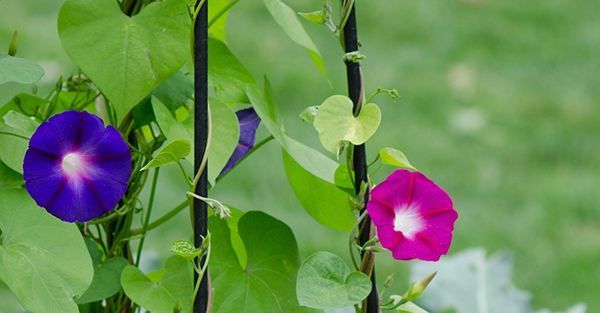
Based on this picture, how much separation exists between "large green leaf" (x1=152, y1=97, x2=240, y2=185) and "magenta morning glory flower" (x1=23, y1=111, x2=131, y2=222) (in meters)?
0.05

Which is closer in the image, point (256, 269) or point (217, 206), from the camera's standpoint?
point (217, 206)

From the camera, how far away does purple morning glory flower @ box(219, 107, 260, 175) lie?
62cm

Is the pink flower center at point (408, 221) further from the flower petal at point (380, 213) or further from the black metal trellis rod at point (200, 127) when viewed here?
the black metal trellis rod at point (200, 127)

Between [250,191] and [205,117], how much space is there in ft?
4.30

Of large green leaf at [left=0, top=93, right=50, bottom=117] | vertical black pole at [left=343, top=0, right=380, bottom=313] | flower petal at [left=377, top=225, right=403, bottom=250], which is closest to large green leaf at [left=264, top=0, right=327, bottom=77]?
Answer: vertical black pole at [left=343, top=0, right=380, bottom=313]

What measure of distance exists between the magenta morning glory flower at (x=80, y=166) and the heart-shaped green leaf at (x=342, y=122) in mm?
154

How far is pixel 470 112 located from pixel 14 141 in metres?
1.81

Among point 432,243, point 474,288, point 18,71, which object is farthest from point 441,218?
point 474,288

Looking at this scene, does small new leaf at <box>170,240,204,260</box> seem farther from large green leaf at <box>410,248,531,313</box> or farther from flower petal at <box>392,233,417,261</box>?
large green leaf at <box>410,248,531,313</box>

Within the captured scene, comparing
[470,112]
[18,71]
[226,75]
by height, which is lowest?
[18,71]

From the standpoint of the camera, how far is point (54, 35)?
225 cm

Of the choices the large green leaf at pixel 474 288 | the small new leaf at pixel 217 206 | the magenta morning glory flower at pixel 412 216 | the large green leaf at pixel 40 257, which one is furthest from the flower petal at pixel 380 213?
the large green leaf at pixel 474 288

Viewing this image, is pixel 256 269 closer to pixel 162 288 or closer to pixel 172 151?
pixel 162 288

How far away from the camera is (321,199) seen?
608 millimetres
